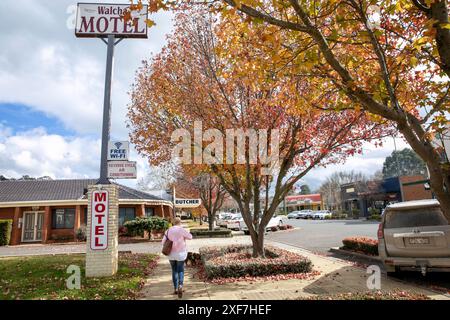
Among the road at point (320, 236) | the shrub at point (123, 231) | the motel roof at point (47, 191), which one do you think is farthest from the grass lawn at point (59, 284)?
the motel roof at point (47, 191)

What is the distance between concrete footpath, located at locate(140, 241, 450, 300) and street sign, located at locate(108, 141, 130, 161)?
3.49 m

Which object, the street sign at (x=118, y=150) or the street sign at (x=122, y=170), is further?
the street sign at (x=118, y=150)

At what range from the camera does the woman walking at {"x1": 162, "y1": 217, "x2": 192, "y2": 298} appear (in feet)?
23.1

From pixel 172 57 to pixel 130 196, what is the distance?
1977 centimetres

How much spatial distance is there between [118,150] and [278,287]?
5.62 meters

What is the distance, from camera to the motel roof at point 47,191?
26.3 m

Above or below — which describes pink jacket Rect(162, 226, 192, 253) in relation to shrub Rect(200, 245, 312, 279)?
above

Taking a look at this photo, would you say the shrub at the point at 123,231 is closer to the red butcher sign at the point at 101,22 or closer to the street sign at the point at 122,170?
the street sign at the point at 122,170

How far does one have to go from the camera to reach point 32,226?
25812 millimetres

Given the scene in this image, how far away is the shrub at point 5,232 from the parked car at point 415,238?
2569cm

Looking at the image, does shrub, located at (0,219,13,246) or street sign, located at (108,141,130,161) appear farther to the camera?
shrub, located at (0,219,13,246)

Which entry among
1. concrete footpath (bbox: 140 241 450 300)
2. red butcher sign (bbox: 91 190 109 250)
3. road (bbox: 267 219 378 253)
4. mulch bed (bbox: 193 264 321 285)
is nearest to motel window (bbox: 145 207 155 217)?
road (bbox: 267 219 378 253)

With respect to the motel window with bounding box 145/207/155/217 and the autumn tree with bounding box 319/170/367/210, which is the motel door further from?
the autumn tree with bounding box 319/170/367/210
